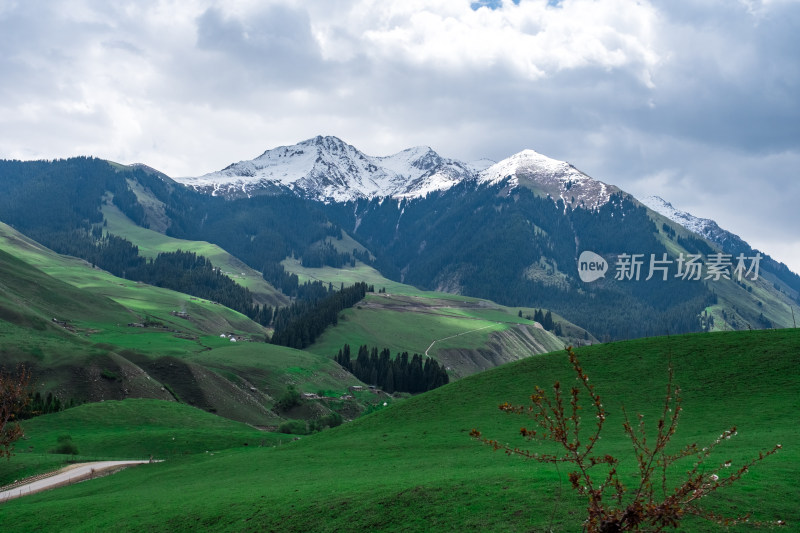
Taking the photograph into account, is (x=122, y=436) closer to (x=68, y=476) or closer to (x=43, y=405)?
(x=68, y=476)

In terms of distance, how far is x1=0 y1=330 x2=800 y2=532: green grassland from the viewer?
30.8 m

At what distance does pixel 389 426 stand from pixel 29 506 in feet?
116

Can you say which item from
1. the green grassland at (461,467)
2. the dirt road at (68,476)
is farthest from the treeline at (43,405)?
the dirt road at (68,476)

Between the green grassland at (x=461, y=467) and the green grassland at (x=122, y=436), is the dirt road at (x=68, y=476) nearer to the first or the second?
the green grassland at (x=461, y=467)

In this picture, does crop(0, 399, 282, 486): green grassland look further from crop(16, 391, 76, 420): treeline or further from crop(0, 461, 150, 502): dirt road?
crop(16, 391, 76, 420): treeline

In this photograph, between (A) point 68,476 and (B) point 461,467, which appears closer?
(B) point 461,467

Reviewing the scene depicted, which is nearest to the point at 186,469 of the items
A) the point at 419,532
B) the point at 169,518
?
the point at 169,518

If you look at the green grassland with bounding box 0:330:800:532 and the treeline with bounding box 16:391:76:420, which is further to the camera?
the treeline with bounding box 16:391:76:420

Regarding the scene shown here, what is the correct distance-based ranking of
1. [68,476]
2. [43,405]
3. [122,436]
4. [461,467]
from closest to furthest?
[461,467] < [68,476] < [122,436] < [43,405]

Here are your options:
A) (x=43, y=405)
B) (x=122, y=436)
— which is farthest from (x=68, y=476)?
(x=43, y=405)

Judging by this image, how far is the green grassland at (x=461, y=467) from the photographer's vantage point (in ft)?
101

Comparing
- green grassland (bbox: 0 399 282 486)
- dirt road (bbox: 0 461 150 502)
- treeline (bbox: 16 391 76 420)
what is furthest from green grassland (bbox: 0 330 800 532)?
treeline (bbox: 16 391 76 420)

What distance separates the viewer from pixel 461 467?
45312mm

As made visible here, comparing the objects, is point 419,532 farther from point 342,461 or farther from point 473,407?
point 473,407
